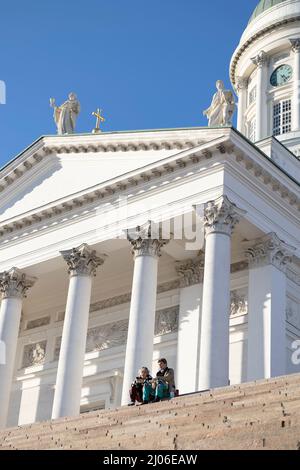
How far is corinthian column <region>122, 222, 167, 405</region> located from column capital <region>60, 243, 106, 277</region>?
1375 millimetres

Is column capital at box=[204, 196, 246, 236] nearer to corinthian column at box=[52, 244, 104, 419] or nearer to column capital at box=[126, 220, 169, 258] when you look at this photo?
column capital at box=[126, 220, 169, 258]

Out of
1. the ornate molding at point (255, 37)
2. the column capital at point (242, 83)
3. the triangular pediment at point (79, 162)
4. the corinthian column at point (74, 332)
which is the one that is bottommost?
the corinthian column at point (74, 332)

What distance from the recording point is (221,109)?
25.7 metres

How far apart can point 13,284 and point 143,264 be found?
17.7ft

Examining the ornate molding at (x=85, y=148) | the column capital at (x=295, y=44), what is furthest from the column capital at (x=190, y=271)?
the column capital at (x=295, y=44)

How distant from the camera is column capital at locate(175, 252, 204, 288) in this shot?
2644 cm

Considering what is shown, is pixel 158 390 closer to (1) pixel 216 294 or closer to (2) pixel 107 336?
(1) pixel 216 294

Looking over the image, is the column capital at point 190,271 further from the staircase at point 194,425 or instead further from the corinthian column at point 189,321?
the staircase at point 194,425

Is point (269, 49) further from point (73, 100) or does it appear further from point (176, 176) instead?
point (176, 176)

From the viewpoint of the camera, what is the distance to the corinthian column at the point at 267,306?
23.5 metres

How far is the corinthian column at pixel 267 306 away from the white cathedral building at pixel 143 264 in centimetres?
4

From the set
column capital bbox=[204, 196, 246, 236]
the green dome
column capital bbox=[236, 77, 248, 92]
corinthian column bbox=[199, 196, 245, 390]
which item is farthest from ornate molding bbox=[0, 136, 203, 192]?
the green dome

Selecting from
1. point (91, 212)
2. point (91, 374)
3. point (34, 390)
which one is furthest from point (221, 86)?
point (34, 390)

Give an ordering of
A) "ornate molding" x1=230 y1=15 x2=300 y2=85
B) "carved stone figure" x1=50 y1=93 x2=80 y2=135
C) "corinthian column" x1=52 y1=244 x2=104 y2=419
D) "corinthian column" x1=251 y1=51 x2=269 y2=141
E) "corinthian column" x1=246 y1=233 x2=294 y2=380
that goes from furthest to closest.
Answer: "ornate molding" x1=230 y1=15 x2=300 y2=85
"corinthian column" x1=251 y1=51 x2=269 y2=141
"carved stone figure" x1=50 y1=93 x2=80 y2=135
"corinthian column" x1=52 y1=244 x2=104 y2=419
"corinthian column" x1=246 y1=233 x2=294 y2=380
